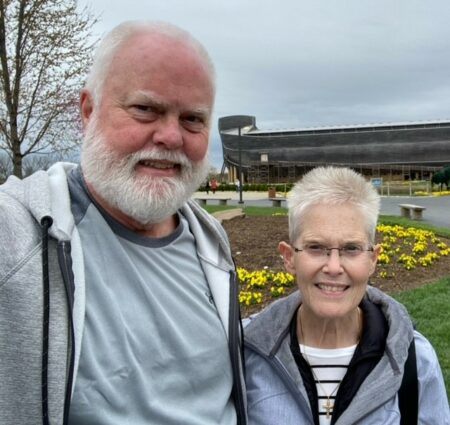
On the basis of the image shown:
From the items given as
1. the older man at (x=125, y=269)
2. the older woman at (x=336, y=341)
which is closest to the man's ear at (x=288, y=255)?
the older woman at (x=336, y=341)

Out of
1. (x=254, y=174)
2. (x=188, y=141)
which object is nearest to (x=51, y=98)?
(x=188, y=141)

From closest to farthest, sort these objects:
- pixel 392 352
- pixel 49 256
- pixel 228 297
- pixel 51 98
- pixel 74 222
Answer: pixel 49 256 → pixel 74 222 → pixel 392 352 → pixel 228 297 → pixel 51 98

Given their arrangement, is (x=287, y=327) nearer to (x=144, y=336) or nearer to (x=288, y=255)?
(x=288, y=255)

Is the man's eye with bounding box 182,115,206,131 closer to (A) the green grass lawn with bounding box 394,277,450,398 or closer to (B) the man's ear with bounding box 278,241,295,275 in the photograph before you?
(B) the man's ear with bounding box 278,241,295,275

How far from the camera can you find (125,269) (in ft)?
6.84

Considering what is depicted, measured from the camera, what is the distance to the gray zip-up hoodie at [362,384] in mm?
2092

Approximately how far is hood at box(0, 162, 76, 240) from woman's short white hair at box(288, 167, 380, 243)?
0.93 metres

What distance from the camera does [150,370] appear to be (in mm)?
2014

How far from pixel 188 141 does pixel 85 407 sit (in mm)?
1078

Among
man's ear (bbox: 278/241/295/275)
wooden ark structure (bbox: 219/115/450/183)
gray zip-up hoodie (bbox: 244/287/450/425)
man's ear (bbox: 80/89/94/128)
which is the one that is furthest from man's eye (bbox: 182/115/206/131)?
wooden ark structure (bbox: 219/115/450/183)

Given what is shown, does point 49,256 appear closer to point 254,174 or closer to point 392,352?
point 392,352

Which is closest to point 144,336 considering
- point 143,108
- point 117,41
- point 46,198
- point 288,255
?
point 46,198

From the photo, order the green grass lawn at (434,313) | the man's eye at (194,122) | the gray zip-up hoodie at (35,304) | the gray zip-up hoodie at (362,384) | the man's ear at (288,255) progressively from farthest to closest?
the green grass lawn at (434,313) → the man's ear at (288,255) → the man's eye at (194,122) → the gray zip-up hoodie at (362,384) → the gray zip-up hoodie at (35,304)

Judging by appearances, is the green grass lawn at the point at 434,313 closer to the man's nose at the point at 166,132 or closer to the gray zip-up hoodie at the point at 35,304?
the man's nose at the point at 166,132
